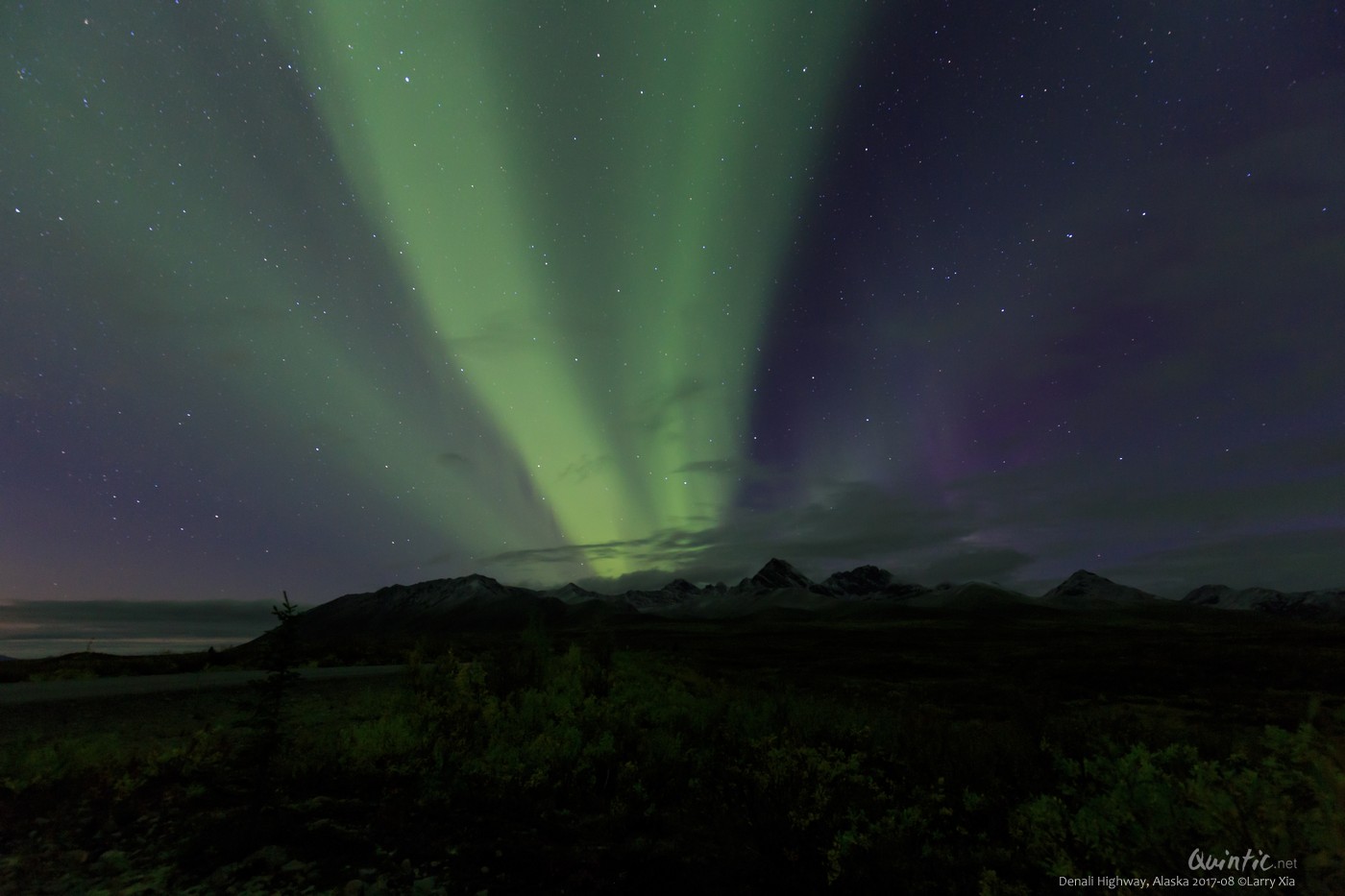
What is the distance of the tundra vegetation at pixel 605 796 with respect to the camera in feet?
14.3

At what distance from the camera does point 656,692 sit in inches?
470

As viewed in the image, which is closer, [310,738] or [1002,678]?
[310,738]

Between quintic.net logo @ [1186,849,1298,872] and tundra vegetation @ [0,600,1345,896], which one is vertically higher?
quintic.net logo @ [1186,849,1298,872]

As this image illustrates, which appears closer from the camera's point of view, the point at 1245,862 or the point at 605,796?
the point at 1245,862

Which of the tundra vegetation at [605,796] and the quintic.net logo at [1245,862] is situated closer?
the quintic.net logo at [1245,862]

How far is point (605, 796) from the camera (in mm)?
7801

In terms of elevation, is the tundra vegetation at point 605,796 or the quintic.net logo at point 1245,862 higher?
the quintic.net logo at point 1245,862

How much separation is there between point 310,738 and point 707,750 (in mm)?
5986

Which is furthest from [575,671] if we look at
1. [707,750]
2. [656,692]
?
[707,750]

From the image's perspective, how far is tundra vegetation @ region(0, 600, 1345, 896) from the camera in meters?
4.35

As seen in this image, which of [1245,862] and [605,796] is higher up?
[1245,862]

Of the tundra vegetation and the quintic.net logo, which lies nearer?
the quintic.net logo

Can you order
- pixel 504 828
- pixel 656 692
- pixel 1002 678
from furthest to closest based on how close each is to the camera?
1. pixel 1002 678
2. pixel 656 692
3. pixel 504 828

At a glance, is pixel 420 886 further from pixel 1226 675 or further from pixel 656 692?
pixel 1226 675
